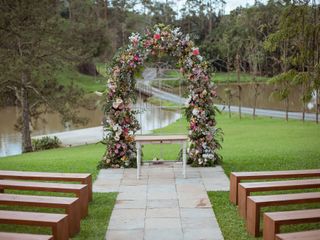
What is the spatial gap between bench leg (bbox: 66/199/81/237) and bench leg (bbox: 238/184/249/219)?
210cm

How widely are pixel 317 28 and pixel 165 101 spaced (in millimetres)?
23916

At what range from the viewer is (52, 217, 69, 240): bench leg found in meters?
4.25

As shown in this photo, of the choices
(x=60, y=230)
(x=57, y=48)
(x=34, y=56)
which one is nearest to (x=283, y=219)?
(x=60, y=230)

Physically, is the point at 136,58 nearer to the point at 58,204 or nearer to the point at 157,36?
the point at 157,36

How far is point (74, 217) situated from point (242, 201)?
2155 millimetres

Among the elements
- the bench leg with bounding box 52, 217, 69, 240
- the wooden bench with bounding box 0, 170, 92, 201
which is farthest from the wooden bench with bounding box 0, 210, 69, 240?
the wooden bench with bounding box 0, 170, 92, 201

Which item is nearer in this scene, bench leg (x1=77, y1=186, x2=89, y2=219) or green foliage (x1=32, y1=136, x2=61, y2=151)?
bench leg (x1=77, y1=186, x2=89, y2=219)

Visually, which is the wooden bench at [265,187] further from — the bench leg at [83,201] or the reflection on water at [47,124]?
the reflection on water at [47,124]

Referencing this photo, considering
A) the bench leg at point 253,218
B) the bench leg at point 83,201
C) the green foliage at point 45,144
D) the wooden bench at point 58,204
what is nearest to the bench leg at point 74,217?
the wooden bench at point 58,204

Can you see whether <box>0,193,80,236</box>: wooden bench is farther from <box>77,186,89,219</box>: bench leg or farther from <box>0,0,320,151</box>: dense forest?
<box>0,0,320,151</box>: dense forest

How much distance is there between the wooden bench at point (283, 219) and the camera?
13.7 feet

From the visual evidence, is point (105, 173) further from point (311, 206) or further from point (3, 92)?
point (3, 92)

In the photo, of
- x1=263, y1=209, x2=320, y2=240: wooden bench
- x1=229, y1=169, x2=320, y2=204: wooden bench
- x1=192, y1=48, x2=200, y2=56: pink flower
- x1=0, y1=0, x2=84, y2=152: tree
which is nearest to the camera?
x1=263, y1=209, x2=320, y2=240: wooden bench

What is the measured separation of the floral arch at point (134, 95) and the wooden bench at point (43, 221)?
14.5 feet
